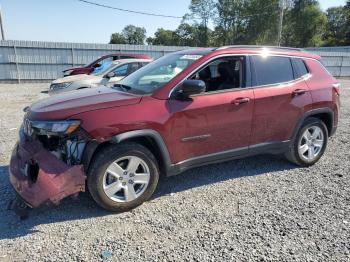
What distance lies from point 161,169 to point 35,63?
1700cm

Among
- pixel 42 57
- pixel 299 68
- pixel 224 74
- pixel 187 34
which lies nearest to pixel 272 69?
pixel 299 68

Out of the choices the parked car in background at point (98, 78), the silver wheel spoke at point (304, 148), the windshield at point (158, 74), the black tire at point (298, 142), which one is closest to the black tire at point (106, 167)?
the windshield at point (158, 74)

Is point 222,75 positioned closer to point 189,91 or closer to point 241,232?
point 189,91

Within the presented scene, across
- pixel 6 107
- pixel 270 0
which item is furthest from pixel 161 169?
pixel 270 0

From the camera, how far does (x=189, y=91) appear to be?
340 centimetres

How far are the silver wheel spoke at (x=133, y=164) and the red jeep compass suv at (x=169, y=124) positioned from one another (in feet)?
0.04

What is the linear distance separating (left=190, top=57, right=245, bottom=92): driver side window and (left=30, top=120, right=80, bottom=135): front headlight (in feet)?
5.61

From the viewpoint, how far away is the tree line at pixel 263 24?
59.4 meters

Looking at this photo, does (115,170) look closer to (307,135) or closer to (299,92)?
(299,92)

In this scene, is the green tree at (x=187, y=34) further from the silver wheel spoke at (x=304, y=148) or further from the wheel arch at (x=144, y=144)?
the wheel arch at (x=144, y=144)

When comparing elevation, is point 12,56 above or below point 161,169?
above

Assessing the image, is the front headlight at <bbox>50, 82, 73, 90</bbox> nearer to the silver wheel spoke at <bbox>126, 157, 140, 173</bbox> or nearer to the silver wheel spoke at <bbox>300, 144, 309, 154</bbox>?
the silver wheel spoke at <bbox>126, 157, 140, 173</bbox>

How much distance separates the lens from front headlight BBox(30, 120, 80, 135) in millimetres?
3016

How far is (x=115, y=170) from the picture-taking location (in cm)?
324
